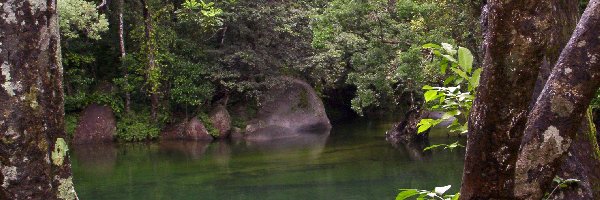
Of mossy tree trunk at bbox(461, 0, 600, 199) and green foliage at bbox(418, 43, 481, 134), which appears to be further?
green foliage at bbox(418, 43, 481, 134)

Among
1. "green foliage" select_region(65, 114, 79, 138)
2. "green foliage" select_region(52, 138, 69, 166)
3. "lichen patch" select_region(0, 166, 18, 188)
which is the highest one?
"green foliage" select_region(52, 138, 69, 166)

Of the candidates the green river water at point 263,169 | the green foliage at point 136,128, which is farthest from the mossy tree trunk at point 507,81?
the green foliage at point 136,128

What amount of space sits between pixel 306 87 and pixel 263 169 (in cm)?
831

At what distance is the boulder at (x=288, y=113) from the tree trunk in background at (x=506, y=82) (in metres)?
18.4

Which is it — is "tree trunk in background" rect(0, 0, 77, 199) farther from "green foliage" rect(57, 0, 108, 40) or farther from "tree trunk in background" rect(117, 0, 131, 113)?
"tree trunk in background" rect(117, 0, 131, 113)

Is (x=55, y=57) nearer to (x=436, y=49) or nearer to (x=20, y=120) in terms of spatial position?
(x=20, y=120)

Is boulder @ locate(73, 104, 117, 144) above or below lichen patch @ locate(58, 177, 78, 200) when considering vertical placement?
below

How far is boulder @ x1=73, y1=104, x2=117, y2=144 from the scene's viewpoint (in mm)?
18781

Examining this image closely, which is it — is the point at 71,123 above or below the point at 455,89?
below

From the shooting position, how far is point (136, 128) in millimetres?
19609

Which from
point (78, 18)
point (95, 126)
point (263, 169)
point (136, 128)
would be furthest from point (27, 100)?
point (136, 128)

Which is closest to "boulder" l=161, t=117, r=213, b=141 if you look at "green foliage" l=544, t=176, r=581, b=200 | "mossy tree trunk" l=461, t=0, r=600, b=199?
"green foliage" l=544, t=176, r=581, b=200

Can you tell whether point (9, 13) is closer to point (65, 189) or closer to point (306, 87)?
point (65, 189)

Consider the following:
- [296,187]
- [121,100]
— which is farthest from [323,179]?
[121,100]
